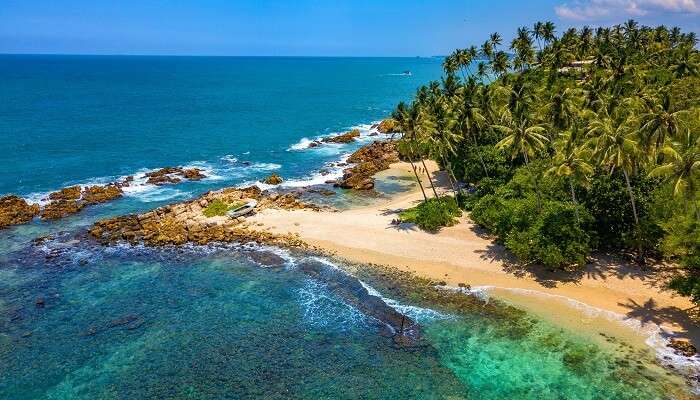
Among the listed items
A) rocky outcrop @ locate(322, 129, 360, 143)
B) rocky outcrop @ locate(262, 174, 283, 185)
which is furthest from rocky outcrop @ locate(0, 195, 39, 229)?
rocky outcrop @ locate(322, 129, 360, 143)

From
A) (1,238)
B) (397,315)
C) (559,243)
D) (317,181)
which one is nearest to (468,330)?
(397,315)

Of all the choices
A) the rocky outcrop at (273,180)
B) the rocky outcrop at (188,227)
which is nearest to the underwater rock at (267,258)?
the rocky outcrop at (188,227)

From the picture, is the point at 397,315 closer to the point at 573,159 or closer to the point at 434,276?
the point at 434,276

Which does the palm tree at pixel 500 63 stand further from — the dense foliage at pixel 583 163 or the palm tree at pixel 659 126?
the palm tree at pixel 659 126

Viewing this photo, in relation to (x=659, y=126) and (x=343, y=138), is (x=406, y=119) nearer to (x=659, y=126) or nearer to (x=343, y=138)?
(x=659, y=126)

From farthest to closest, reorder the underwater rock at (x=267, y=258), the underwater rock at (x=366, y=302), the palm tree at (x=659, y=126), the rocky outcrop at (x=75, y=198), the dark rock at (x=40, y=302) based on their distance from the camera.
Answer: the rocky outcrop at (x=75, y=198)
the underwater rock at (x=267, y=258)
the dark rock at (x=40, y=302)
the underwater rock at (x=366, y=302)
the palm tree at (x=659, y=126)

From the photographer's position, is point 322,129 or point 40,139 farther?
point 322,129

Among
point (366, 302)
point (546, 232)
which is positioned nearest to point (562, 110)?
point (546, 232)
